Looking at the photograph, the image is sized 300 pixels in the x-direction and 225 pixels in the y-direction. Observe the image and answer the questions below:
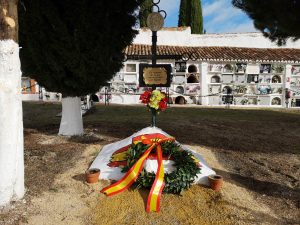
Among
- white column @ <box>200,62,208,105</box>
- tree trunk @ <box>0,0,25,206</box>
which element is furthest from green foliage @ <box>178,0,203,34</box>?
tree trunk @ <box>0,0,25,206</box>

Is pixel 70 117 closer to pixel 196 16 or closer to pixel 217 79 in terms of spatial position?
pixel 217 79

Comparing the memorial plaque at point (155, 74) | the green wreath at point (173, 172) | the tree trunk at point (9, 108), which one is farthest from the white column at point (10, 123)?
the memorial plaque at point (155, 74)

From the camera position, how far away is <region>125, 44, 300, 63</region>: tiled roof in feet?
62.5

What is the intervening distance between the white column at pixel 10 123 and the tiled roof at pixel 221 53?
1478 centimetres

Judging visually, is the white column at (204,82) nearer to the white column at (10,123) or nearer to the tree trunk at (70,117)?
the tree trunk at (70,117)

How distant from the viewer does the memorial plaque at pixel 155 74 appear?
22.6ft

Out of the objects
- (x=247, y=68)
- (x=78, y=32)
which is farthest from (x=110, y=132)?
(x=247, y=68)

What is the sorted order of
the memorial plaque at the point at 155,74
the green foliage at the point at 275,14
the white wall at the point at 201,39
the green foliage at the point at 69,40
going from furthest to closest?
the white wall at the point at 201,39
the memorial plaque at the point at 155,74
the green foliage at the point at 69,40
the green foliage at the point at 275,14

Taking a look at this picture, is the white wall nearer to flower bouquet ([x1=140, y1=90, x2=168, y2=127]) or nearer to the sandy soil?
flower bouquet ([x1=140, y1=90, x2=168, y2=127])

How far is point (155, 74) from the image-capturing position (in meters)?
6.91

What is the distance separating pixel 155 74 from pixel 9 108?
3.85m

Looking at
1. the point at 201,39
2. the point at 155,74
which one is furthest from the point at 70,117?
the point at 201,39

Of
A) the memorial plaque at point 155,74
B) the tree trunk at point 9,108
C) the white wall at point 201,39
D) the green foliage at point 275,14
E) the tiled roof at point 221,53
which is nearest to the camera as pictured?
the tree trunk at point 9,108

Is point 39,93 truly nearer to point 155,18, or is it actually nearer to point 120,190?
point 155,18
